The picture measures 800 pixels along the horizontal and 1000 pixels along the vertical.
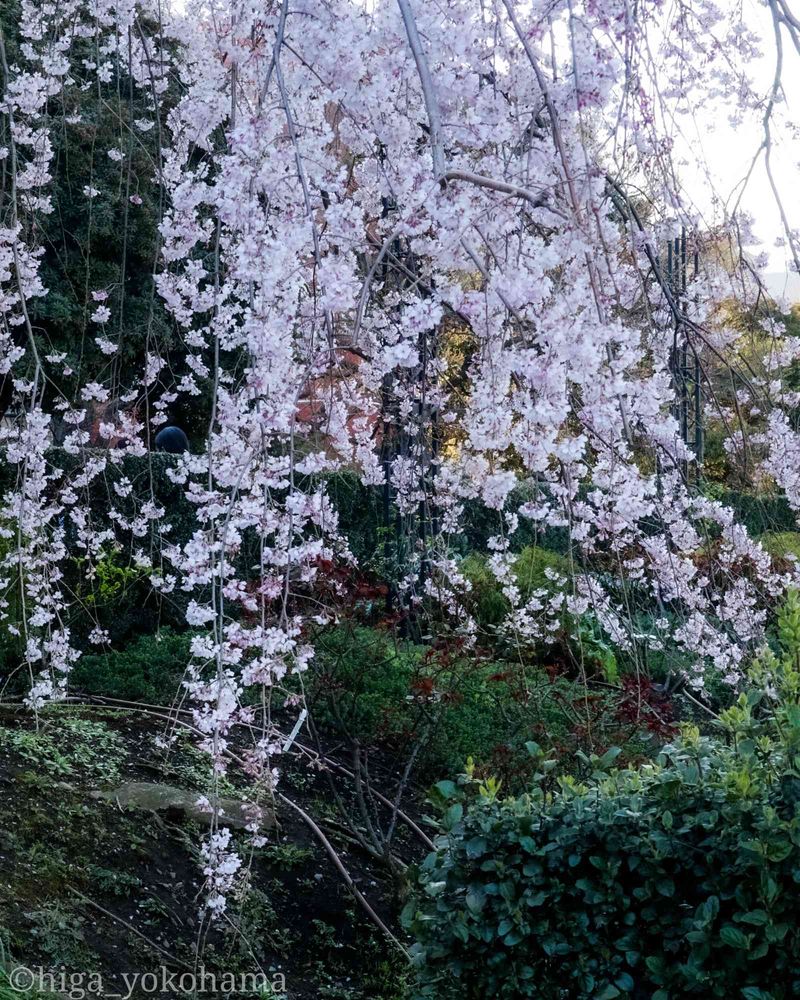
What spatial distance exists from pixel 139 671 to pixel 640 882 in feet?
12.5

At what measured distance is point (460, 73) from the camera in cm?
299

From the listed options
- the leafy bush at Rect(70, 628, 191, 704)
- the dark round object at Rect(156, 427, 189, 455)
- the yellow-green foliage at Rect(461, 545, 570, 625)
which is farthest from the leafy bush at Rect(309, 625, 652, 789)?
the dark round object at Rect(156, 427, 189, 455)

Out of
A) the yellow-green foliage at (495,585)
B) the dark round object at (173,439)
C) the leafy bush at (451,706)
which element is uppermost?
the dark round object at (173,439)

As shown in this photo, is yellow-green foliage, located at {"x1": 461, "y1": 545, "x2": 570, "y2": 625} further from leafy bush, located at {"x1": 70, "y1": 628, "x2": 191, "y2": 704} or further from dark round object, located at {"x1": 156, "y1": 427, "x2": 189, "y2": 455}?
dark round object, located at {"x1": 156, "y1": 427, "x2": 189, "y2": 455}

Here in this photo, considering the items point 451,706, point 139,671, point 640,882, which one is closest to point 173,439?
point 139,671

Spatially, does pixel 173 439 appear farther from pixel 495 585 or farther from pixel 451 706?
pixel 451 706

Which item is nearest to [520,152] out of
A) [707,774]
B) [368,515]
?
[707,774]

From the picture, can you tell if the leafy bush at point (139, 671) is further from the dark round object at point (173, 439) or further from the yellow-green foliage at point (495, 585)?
the yellow-green foliage at point (495, 585)

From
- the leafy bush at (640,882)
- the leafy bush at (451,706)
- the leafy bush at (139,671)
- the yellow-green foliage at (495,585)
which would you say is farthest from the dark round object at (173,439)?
the leafy bush at (640,882)

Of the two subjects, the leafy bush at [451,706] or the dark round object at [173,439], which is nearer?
the leafy bush at [451,706]

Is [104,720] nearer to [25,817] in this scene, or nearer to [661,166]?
[25,817]

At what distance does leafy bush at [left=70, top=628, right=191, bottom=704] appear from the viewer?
18.2 ft

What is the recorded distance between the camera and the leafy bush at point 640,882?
7.23 ft

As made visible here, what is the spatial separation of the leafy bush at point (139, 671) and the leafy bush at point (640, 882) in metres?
3.13
